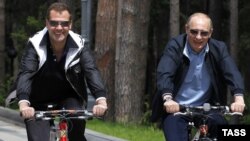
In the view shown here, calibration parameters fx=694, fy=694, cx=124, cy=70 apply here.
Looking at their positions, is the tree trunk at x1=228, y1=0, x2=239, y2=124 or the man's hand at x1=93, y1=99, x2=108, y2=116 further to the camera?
the tree trunk at x1=228, y1=0, x2=239, y2=124

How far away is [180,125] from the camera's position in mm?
5242

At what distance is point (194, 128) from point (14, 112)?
1068 centimetres

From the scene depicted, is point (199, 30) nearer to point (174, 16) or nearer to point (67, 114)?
point (67, 114)

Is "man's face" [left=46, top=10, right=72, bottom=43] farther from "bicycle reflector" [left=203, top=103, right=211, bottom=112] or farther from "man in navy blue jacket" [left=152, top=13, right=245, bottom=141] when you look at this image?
"bicycle reflector" [left=203, top=103, right=211, bottom=112]

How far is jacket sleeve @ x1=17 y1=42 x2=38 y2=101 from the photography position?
5.38m

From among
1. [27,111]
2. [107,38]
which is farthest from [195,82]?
[107,38]

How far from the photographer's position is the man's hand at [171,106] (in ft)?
16.4

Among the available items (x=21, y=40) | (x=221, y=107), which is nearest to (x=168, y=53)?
(x=221, y=107)

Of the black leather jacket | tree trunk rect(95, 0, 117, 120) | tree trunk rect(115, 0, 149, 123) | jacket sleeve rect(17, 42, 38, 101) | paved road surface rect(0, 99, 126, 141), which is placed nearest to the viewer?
jacket sleeve rect(17, 42, 38, 101)

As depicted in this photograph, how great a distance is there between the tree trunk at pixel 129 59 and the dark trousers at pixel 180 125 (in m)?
9.75

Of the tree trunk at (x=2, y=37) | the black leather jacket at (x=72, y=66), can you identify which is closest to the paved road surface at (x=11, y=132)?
the black leather jacket at (x=72, y=66)

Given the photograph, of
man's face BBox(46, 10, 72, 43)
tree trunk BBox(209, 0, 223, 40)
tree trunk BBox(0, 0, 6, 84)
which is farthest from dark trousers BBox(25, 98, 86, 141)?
tree trunk BBox(209, 0, 223, 40)

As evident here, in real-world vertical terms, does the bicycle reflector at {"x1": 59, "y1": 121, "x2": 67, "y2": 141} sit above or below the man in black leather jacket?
below

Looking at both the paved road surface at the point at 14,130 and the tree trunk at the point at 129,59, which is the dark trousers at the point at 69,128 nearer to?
the paved road surface at the point at 14,130
